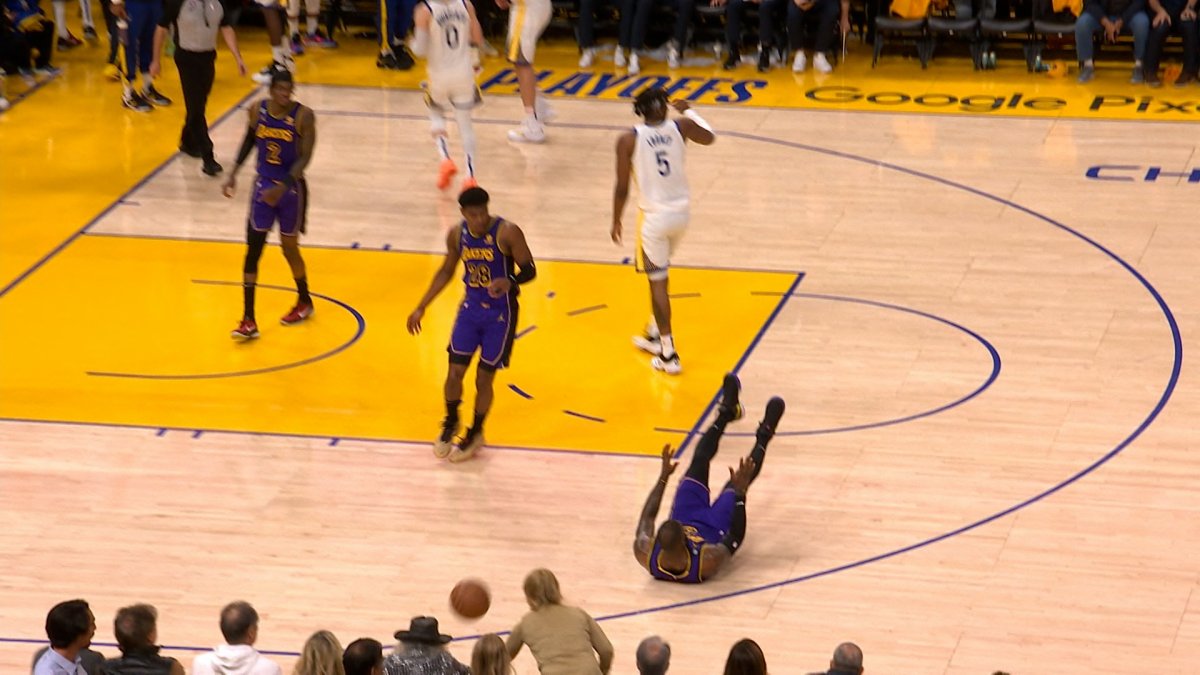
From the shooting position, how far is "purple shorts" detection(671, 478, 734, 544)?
11.4 metres

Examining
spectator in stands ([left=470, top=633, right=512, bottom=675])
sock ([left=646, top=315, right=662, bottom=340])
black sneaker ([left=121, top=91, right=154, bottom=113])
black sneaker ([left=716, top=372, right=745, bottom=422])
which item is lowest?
black sneaker ([left=121, top=91, right=154, bottom=113])

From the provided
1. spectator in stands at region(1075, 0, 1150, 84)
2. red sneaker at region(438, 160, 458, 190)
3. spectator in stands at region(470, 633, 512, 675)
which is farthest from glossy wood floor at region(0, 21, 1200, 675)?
spectator in stands at region(1075, 0, 1150, 84)

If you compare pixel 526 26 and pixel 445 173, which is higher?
pixel 526 26

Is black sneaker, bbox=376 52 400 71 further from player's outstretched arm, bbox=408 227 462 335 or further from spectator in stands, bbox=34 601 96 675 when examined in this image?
spectator in stands, bbox=34 601 96 675

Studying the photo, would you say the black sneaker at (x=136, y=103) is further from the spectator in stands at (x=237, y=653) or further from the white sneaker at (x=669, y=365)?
the spectator in stands at (x=237, y=653)

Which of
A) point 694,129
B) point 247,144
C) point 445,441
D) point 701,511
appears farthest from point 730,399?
point 247,144

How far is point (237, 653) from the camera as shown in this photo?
27.3 feet

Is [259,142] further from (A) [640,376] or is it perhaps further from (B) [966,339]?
(B) [966,339]

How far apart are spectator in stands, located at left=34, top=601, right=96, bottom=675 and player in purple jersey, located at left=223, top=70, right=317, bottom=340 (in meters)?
6.43

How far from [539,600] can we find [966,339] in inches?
249

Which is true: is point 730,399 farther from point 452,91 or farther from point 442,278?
point 452,91

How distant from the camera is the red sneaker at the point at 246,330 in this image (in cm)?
1469

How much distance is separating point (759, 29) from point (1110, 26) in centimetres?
382

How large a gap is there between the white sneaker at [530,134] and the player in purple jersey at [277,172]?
195 inches
